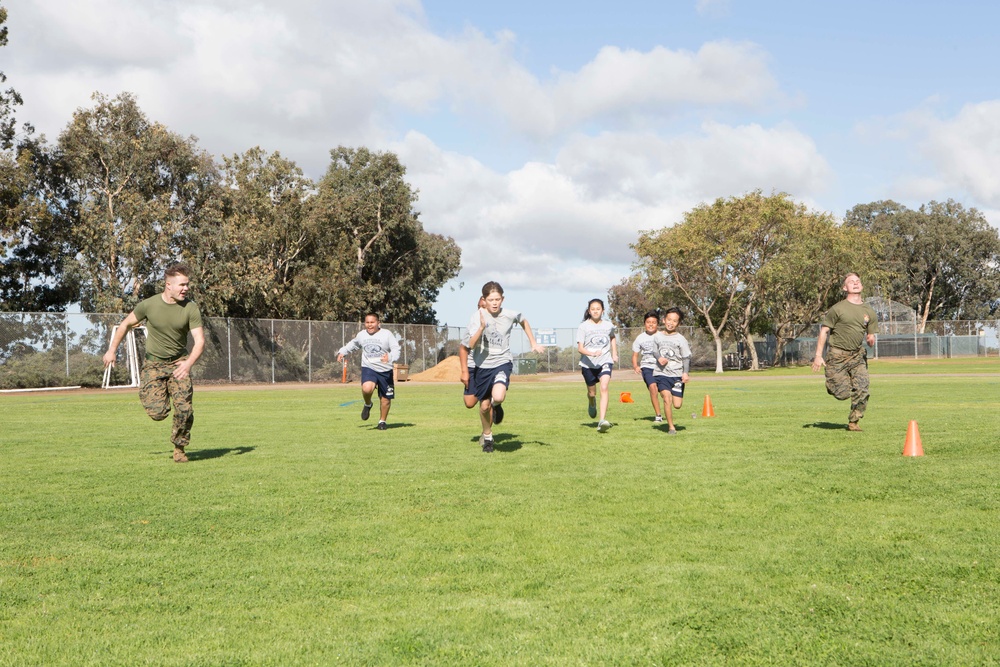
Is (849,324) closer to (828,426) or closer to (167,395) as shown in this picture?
(828,426)

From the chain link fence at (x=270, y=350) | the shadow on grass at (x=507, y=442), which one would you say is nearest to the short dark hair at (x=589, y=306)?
the shadow on grass at (x=507, y=442)

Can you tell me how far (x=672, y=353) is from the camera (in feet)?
46.5

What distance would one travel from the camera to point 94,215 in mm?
46375

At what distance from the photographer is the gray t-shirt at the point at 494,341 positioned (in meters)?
11.6

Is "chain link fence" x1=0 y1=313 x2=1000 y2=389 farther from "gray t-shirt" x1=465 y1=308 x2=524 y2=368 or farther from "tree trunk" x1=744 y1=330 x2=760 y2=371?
"gray t-shirt" x1=465 y1=308 x2=524 y2=368

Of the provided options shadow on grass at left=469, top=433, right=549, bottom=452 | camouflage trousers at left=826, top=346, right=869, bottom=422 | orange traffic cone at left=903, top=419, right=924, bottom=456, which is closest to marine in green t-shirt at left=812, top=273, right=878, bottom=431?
camouflage trousers at left=826, top=346, right=869, bottom=422

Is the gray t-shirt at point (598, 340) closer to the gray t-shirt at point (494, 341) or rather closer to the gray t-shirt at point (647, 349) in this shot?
the gray t-shirt at point (647, 349)

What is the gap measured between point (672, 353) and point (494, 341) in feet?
12.3

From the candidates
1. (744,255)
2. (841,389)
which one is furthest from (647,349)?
(744,255)

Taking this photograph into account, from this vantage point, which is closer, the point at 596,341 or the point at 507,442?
the point at 507,442

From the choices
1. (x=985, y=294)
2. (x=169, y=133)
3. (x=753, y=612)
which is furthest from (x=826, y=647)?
(x=985, y=294)

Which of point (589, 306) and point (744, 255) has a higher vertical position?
point (744, 255)

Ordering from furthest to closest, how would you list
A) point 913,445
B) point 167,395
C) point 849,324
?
1. point 849,324
2. point 167,395
3. point 913,445

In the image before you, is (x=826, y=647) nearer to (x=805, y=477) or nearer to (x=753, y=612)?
(x=753, y=612)
